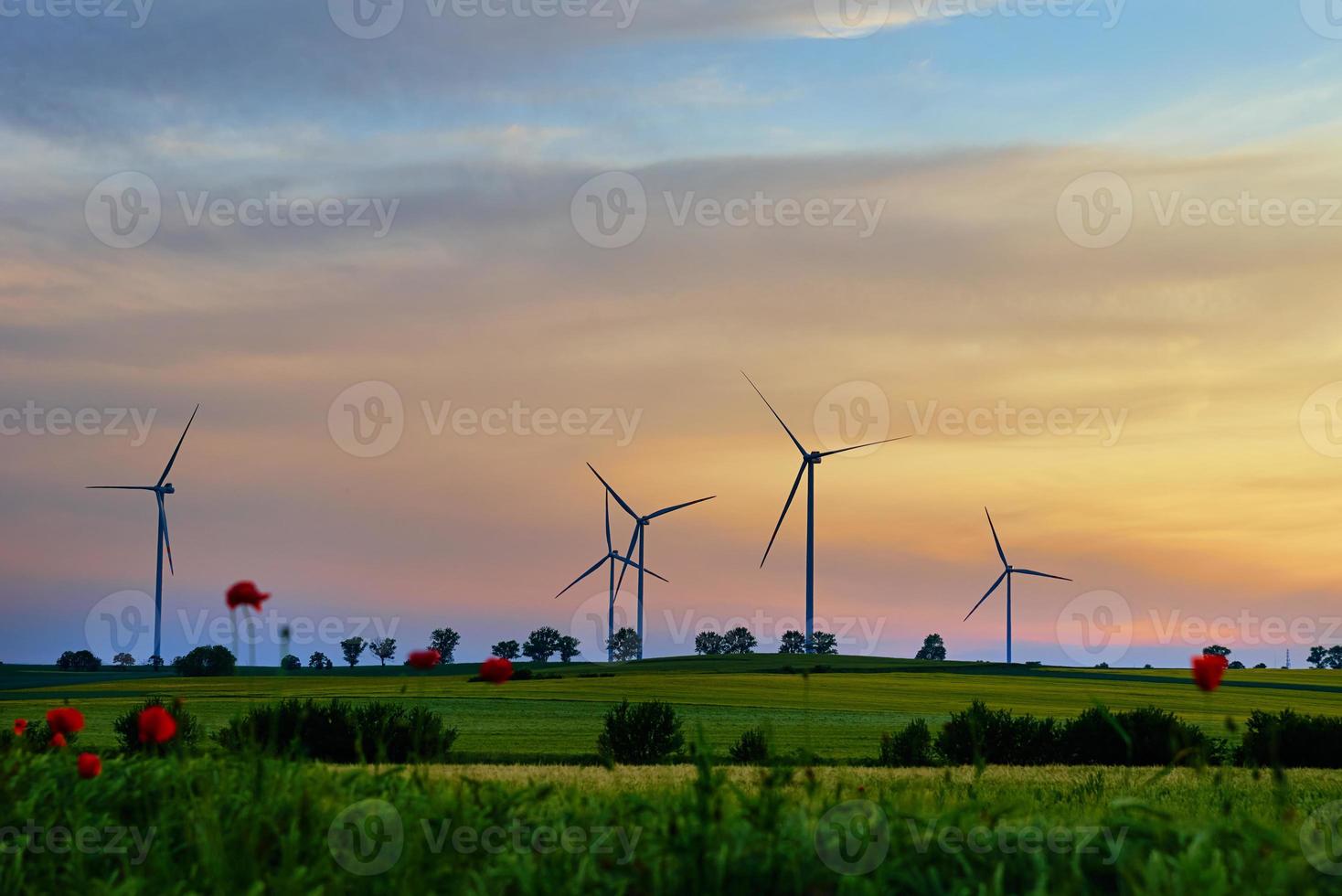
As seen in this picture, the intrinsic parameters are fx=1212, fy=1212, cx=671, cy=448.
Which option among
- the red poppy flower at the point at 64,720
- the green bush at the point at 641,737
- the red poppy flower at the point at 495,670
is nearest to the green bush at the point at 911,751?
the green bush at the point at 641,737

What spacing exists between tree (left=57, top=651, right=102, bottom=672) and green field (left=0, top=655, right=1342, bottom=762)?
39.5 m

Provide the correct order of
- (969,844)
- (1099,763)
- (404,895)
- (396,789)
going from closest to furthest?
(404,895) → (969,844) → (396,789) → (1099,763)

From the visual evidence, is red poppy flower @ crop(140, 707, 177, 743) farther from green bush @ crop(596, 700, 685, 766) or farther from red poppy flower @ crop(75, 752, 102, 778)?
green bush @ crop(596, 700, 685, 766)

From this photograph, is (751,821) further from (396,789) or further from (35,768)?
(35,768)

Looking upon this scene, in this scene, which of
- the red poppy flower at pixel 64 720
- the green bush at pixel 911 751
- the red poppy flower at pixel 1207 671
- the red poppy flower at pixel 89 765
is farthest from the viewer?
the green bush at pixel 911 751

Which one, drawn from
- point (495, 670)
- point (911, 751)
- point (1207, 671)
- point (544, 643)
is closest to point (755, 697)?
point (911, 751)

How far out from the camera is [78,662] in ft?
530

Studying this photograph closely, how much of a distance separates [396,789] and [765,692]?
6235 cm

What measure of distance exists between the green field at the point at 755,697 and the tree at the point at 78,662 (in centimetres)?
3953

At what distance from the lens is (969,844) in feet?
30.8

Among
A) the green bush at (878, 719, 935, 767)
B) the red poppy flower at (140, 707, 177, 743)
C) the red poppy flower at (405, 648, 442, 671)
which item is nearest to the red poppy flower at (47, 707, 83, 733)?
the red poppy flower at (140, 707, 177, 743)

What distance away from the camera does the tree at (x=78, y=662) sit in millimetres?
159163

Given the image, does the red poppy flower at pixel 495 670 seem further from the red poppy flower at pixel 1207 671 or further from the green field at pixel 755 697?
the green field at pixel 755 697

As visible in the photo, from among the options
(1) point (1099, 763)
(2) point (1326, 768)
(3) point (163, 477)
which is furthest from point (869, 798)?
(3) point (163, 477)
